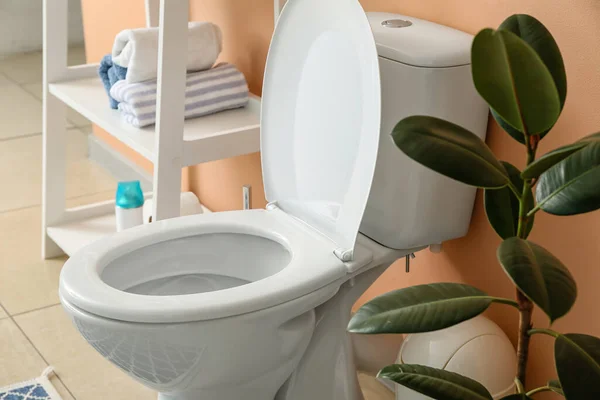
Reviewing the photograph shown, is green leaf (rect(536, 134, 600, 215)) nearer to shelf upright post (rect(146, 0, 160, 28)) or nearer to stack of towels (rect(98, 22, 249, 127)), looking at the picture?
stack of towels (rect(98, 22, 249, 127))

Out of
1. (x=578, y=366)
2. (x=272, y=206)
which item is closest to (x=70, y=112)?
(x=272, y=206)

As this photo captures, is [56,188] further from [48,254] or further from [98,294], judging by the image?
[98,294]

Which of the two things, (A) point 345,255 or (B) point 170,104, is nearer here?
(A) point 345,255

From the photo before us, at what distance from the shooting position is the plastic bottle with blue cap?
215cm

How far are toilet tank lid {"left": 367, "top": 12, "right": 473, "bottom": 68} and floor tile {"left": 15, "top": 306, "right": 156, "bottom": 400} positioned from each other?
86 centimetres

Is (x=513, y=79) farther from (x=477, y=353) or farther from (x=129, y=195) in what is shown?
(x=129, y=195)

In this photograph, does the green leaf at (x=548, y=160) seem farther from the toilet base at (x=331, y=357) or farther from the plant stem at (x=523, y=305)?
the toilet base at (x=331, y=357)

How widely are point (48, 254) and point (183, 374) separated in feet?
3.58

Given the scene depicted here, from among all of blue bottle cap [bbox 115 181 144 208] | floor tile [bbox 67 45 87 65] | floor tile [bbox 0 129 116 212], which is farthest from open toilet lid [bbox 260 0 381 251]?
floor tile [bbox 67 45 87 65]

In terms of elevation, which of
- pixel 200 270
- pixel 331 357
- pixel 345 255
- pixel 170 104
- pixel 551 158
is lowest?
pixel 331 357

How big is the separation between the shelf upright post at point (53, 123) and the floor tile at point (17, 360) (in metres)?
0.38

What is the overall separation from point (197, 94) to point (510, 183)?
1113mm

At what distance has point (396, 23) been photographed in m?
1.51

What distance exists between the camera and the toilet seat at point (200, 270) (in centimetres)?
129
